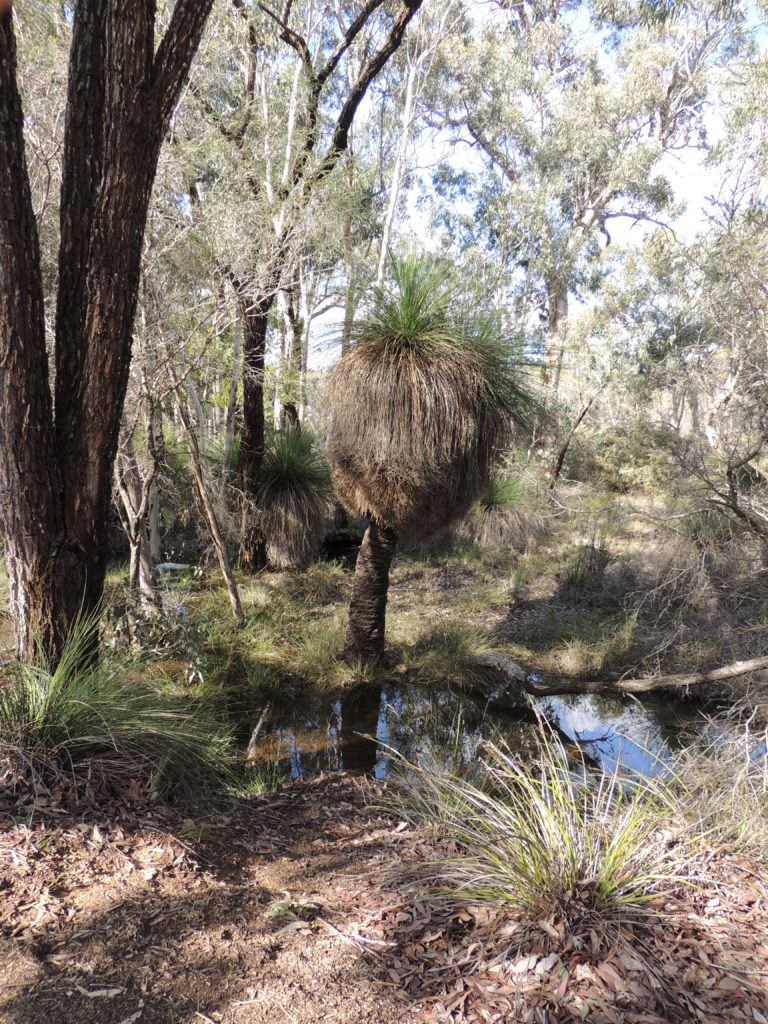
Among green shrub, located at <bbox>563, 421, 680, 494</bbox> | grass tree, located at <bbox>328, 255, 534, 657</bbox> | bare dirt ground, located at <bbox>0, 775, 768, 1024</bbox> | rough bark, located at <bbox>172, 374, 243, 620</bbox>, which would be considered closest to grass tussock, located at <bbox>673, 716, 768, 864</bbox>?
bare dirt ground, located at <bbox>0, 775, 768, 1024</bbox>

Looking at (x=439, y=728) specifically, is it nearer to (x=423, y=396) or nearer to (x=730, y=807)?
(x=423, y=396)

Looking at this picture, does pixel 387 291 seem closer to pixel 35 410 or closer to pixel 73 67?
pixel 73 67

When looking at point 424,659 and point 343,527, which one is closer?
point 424,659

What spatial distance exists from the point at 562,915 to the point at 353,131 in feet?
56.9

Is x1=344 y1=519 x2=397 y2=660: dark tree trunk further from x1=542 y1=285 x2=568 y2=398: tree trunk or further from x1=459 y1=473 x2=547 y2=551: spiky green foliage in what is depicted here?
x1=542 y1=285 x2=568 y2=398: tree trunk

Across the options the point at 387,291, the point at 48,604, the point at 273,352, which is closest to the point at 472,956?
the point at 48,604

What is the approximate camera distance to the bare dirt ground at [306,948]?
1.83 m

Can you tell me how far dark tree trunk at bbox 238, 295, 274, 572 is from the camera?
24.0ft

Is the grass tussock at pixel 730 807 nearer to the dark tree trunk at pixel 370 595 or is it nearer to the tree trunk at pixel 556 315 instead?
the dark tree trunk at pixel 370 595

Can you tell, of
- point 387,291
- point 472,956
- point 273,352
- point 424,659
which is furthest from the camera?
point 273,352

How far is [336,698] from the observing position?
6.17 meters

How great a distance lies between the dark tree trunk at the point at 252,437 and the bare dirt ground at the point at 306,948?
5.30m

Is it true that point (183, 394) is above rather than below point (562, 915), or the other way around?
above

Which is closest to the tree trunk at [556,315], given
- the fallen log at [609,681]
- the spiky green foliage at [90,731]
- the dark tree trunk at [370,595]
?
the fallen log at [609,681]
